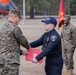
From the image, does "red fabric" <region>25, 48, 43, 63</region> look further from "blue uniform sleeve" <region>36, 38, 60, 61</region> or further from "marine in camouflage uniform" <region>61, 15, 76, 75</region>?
"marine in camouflage uniform" <region>61, 15, 76, 75</region>

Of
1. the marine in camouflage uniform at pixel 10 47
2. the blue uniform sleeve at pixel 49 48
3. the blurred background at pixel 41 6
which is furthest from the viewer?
the blurred background at pixel 41 6

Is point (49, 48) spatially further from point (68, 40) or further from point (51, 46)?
point (68, 40)

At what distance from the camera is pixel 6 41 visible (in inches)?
233

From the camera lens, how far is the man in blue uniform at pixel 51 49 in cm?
624

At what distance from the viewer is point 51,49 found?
20.5 feet

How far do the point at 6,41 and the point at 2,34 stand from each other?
143mm

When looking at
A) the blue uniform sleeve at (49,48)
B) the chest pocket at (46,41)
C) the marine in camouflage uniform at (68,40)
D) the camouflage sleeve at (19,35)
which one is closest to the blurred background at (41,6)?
the marine in camouflage uniform at (68,40)

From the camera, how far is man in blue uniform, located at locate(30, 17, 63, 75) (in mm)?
6242

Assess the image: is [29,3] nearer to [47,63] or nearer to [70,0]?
[70,0]

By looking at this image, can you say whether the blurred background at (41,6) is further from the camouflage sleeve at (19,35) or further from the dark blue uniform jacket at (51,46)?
the camouflage sleeve at (19,35)

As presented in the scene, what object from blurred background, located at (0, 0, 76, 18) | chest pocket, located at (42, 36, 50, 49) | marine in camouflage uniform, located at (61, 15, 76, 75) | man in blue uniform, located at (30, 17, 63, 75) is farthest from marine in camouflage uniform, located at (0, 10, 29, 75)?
blurred background, located at (0, 0, 76, 18)

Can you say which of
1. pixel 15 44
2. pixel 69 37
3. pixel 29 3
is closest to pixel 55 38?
pixel 15 44

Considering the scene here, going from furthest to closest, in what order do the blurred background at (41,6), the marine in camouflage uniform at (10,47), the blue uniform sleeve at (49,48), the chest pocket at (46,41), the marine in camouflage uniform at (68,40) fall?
the blurred background at (41,6) < the marine in camouflage uniform at (68,40) < the chest pocket at (46,41) < the blue uniform sleeve at (49,48) < the marine in camouflage uniform at (10,47)

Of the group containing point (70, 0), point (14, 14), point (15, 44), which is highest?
point (14, 14)
